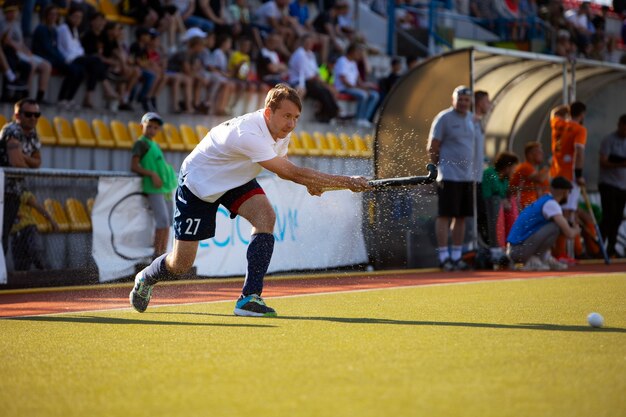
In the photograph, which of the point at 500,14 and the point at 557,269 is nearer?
the point at 557,269

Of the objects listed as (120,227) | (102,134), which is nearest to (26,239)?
(120,227)

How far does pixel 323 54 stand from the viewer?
21266mm

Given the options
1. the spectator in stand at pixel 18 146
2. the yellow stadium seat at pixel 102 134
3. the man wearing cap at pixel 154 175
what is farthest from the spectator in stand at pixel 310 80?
the spectator in stand at pixel 18 146

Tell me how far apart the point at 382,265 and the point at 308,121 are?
529cm

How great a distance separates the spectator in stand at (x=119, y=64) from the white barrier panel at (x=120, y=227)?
3.87m

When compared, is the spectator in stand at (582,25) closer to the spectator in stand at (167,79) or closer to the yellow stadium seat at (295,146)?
the yellow stadium seat at (295,146)

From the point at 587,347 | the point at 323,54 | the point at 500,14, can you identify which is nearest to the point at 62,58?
the point at 323,54

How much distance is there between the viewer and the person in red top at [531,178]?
15.2 metres

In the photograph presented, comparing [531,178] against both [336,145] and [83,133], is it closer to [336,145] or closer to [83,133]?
[336,145]

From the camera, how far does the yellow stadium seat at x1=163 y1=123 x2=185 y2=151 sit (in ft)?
52.9

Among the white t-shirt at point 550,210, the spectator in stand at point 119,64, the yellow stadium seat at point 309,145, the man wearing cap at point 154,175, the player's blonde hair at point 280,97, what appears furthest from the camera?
the yellow stadium seat at point 309,145

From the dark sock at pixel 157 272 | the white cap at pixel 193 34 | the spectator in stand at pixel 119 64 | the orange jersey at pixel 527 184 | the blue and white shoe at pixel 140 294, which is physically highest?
the white cap at pixel 193 34

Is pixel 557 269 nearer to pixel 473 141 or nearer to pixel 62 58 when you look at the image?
pixel 473 141

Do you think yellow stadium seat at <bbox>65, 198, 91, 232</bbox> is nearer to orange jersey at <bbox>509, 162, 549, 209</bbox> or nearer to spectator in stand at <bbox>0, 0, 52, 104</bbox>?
spectator in stand at <bbox>0, 0, 52, 104</bbox>
